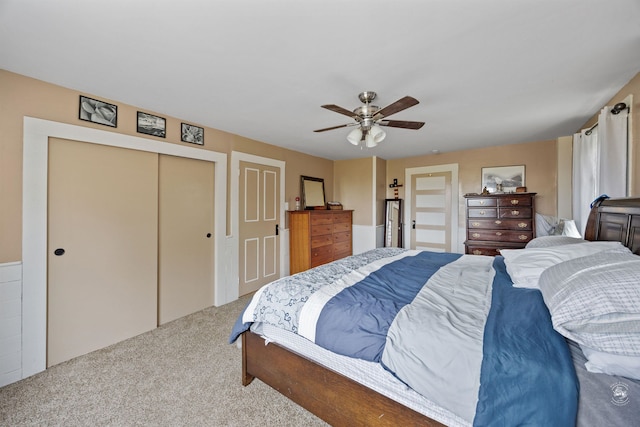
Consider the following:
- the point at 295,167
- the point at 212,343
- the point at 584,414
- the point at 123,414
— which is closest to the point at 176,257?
the point at 212,343

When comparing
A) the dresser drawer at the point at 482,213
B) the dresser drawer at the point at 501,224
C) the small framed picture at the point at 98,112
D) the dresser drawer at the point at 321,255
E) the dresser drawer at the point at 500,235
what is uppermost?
the small framed picture at the point at 98,112

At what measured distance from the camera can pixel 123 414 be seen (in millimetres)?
1616

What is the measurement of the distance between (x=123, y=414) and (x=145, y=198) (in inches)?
75.5

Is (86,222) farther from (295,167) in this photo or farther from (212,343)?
(295,167)

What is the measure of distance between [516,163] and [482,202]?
109 centimetres

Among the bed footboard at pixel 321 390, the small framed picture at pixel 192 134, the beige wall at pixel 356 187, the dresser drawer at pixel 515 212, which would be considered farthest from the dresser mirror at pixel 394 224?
the bed footboard at pixel 321 390

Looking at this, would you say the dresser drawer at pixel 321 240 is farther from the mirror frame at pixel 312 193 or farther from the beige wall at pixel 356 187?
the beige wall at pixel 356 187

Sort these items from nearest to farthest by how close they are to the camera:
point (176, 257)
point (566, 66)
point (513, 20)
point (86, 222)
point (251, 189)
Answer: point (513, 20) → point (566, 66) → point (86, 222) → point (176, 257) → point (251, 189)

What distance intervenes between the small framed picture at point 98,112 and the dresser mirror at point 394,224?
→ 4611 millimetres

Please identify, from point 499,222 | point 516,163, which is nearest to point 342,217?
point 499,222

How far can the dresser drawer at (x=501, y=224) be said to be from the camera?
11.8 ft

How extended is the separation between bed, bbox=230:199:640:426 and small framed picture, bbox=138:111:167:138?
2.25m

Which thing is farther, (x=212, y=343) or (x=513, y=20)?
(x=212, y=343)

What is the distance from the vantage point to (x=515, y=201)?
364cm
